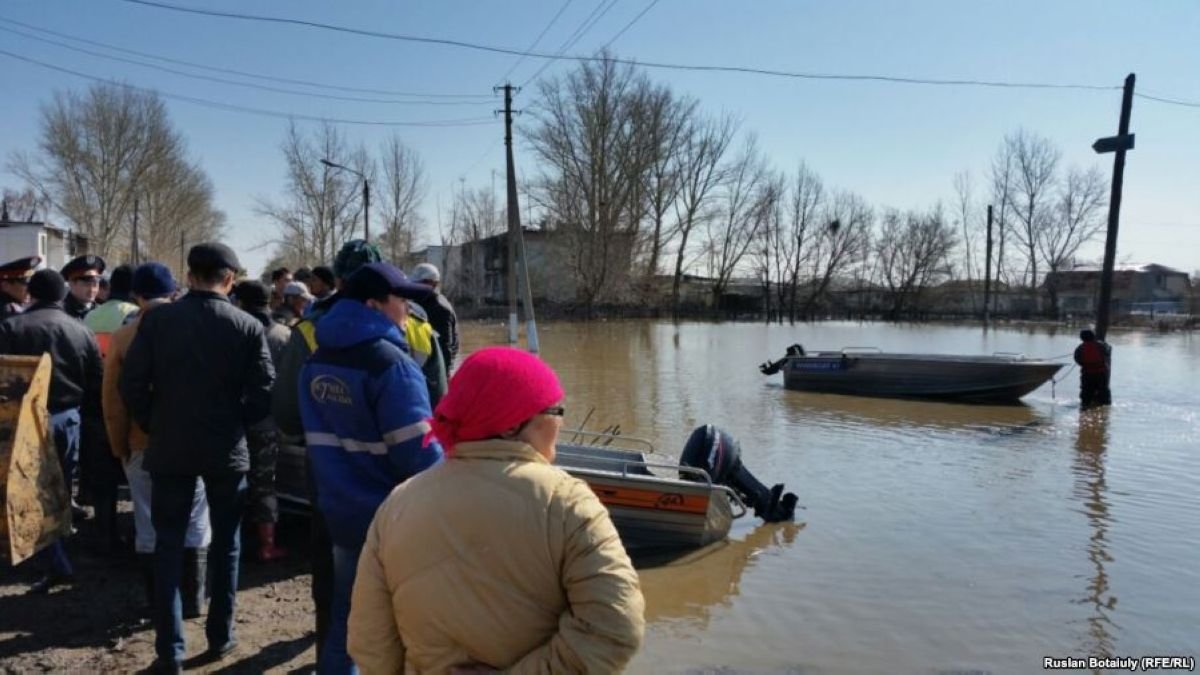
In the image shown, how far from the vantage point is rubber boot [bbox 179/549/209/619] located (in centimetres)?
446

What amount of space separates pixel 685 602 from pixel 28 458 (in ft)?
13.7

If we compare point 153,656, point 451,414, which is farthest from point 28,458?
point 451,414

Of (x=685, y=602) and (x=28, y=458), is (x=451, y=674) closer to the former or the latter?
(x=28, y=458)

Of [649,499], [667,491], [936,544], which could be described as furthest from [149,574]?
[936,544]

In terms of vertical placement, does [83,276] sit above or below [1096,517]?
above

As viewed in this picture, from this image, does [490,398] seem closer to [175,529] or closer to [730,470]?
[175,529]

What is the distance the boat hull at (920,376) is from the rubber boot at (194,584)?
16832 mm

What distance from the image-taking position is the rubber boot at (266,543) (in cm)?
554

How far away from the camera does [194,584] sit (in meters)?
4.54

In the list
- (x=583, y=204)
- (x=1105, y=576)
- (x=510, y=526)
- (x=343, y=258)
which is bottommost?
(x=1105, y=576)

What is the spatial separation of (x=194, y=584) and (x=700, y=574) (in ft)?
12.1

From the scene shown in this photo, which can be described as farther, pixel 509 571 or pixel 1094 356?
pixel 1094 356

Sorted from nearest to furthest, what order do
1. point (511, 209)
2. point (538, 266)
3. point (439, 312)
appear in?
point (439, 312) → point (511, 209) → point (538, 266)

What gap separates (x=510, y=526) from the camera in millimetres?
1713
